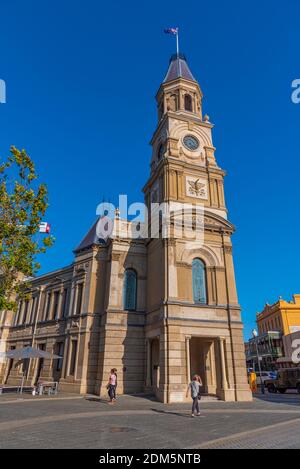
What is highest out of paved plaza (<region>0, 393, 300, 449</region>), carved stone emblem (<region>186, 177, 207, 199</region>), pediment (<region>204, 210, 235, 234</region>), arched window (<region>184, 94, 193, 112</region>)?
arched window (<region>184, 94, 193, 112</region>)

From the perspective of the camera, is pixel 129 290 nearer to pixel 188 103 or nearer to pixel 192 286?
pixel 192 286

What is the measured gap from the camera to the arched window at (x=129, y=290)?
2561 cm

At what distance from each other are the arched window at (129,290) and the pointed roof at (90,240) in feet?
13.7

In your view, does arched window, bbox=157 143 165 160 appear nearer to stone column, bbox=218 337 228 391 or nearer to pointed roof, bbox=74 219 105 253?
pointed roof, bbox=74 219 105 253

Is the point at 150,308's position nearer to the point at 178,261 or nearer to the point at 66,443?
the point at 178,261

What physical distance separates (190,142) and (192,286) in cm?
1420

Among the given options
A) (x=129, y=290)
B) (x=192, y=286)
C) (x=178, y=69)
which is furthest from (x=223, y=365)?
(x=178, y=69)

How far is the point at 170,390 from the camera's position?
18891 mm

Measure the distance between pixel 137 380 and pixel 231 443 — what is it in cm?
1589

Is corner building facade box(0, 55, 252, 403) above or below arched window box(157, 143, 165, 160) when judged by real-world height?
below

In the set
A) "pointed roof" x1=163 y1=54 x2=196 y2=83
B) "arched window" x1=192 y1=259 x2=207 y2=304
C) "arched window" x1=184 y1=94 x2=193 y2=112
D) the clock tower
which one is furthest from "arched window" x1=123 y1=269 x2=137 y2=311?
"pointed roof" x1=163 y1=54 x2=196 y2=83

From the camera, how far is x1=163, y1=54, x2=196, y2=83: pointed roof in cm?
3450

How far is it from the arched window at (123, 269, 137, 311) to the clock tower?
129 cm

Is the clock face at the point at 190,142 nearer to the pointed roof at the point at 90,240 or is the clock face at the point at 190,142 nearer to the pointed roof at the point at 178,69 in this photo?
the pointed roof at the point at 178,69
